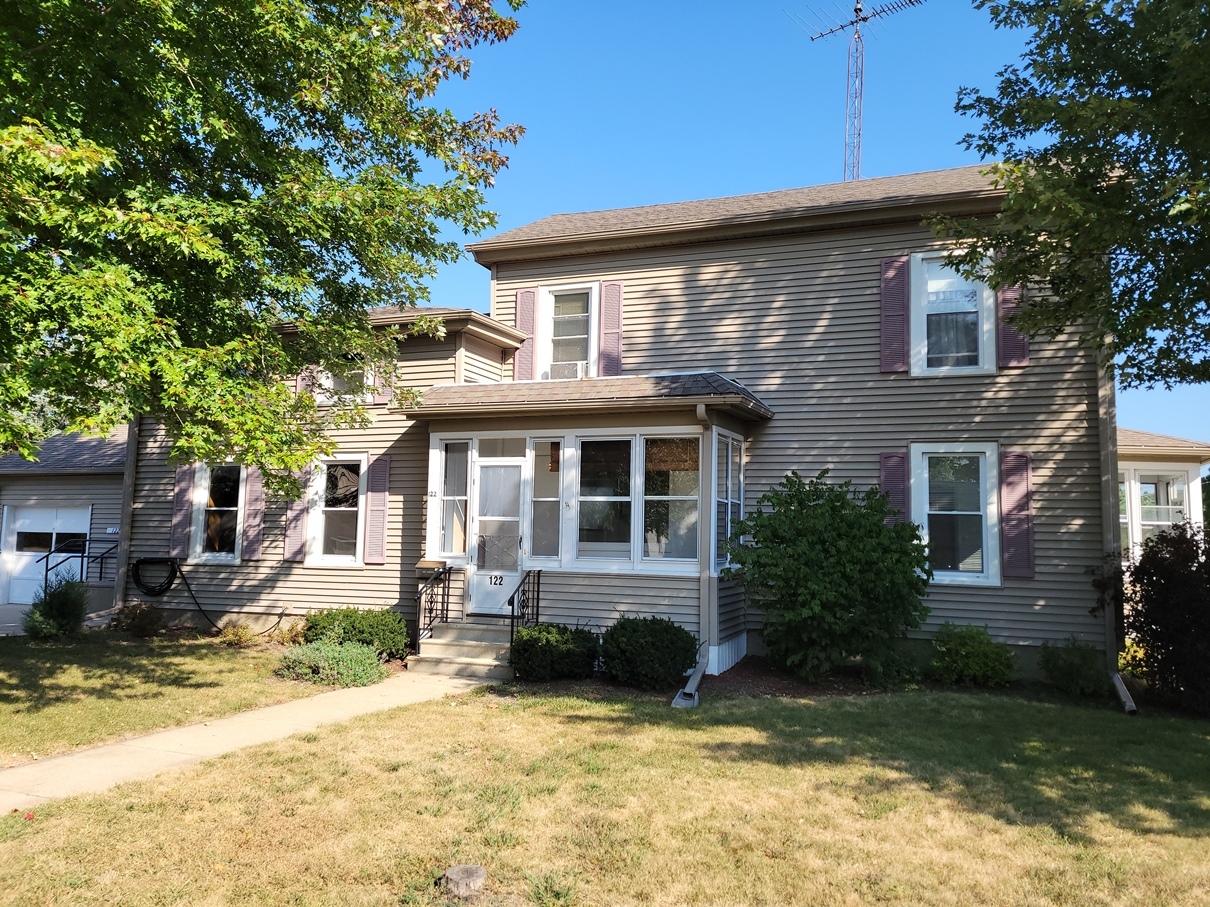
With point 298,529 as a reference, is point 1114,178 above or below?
above

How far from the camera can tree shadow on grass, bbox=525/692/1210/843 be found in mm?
5785

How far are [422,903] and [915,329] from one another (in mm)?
10238

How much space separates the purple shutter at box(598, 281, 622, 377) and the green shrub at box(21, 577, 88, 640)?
954 cm

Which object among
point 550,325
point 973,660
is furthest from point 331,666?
point 973,660

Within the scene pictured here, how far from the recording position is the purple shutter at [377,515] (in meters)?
13.0

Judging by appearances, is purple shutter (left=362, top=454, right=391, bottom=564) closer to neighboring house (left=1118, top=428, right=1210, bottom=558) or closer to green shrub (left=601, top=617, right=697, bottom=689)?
green shrub (left=601, top=617, right=697, bottom=689)

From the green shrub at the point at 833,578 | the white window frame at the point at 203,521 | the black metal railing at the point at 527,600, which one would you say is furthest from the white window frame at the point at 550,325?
the white window frame at the point at 203,521

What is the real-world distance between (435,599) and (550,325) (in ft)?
16.6

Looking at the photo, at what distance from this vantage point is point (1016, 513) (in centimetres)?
Result: 1099

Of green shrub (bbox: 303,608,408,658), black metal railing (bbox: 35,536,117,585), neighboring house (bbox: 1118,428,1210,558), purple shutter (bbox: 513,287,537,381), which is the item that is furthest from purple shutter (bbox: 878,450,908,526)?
black metal railing (bbox: 35,536,117,585)

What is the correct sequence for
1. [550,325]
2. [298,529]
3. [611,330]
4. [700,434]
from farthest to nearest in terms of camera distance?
[550,325] → [298,529] → [611,330] → [700,434]

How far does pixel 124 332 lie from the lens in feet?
20.4

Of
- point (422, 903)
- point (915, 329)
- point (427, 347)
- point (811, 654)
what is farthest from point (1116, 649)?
point (427, 347)

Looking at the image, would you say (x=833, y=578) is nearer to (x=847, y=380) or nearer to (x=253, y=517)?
(x=847, y=380)
